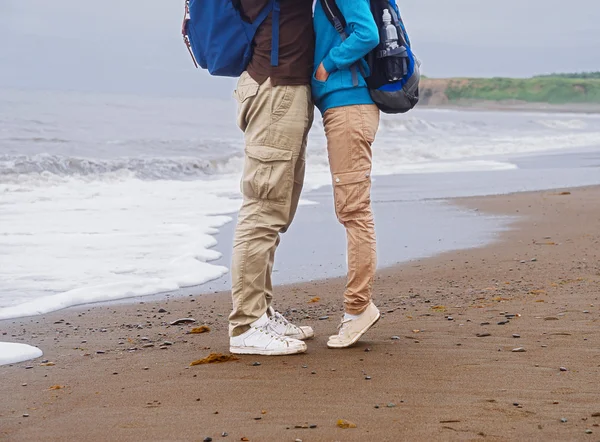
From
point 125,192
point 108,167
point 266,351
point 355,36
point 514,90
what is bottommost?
point 514,90

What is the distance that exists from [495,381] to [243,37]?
174 cm

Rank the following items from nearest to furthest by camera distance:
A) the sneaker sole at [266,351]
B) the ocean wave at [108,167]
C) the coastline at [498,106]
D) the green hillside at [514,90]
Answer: the sneaker sole at [266,351]
the ocean wave at [108,167]
the coastline at [498,106]
the green hillside at [514,90]

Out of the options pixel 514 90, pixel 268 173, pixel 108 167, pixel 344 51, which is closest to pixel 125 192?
pixel 108 167

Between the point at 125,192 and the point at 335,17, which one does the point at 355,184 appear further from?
the point at 125,192

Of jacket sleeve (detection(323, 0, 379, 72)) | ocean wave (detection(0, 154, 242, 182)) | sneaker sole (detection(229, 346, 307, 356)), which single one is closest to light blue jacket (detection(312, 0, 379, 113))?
jacket sleeve (detection(323, 0, 379, 72))

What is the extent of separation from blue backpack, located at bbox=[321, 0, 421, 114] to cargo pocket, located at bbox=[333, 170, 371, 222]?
0.32m

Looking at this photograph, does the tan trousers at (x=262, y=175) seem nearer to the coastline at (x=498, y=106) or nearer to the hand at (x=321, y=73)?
the hand at (x=321, y=73)

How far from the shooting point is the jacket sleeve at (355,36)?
136 inches

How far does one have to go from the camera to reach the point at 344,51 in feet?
11.3

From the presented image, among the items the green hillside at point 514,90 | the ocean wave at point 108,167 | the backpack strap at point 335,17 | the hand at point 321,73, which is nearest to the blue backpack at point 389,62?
the backpack strap at point 335,17

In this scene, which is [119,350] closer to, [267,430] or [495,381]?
[267,430]

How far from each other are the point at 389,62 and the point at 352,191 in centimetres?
57

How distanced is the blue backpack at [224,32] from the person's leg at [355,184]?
0.40 metres

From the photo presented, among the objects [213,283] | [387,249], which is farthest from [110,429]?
[387,249]
